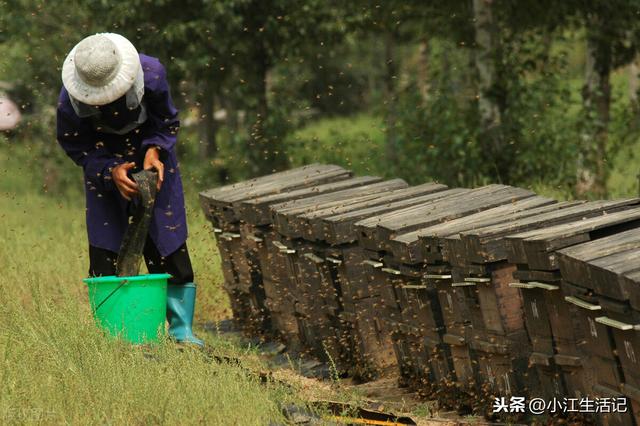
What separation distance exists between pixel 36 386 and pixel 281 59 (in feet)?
42.5

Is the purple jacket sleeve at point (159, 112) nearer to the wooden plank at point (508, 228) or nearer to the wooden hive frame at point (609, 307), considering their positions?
the wooden plank at point (508, 228)

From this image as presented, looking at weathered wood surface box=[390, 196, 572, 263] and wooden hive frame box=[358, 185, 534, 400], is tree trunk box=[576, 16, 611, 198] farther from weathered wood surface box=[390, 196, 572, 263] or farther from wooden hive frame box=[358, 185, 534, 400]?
weathered wood surface box=[390, 196, 572, 263]

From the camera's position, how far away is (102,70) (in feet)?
26.0

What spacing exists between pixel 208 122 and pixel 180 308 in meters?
13.8

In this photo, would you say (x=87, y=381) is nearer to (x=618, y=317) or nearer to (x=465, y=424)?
(x=465, y=424)

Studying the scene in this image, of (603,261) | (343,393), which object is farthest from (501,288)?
(343,393)

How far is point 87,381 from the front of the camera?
21.9ft

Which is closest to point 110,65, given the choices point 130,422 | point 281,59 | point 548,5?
point 130,422

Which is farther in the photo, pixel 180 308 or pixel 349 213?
pixel 180 308

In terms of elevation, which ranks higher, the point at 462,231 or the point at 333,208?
the point at 333,208

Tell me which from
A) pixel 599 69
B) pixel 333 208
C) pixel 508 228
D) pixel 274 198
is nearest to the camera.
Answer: pixel 508 228

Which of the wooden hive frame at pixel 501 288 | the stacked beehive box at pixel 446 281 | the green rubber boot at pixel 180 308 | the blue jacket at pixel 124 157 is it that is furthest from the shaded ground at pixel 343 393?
the blue jacket at pixel 124 157

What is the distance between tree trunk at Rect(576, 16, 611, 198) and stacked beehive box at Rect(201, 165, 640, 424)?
5.80 m

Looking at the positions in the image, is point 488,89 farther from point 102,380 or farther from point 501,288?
point 102,380
